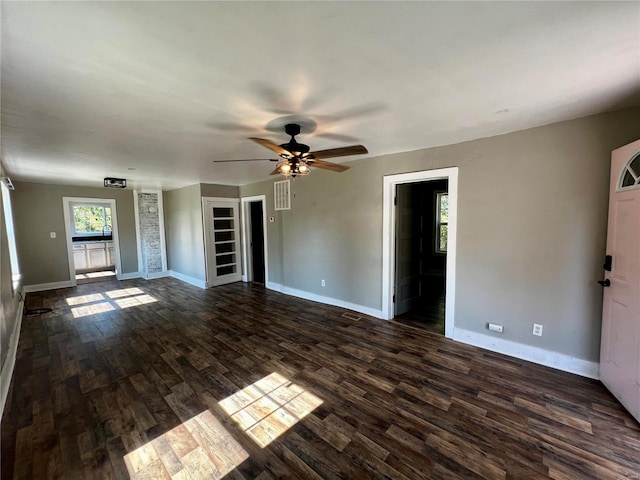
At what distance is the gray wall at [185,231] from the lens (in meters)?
6.04

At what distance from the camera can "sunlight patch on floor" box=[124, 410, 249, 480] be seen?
156cm

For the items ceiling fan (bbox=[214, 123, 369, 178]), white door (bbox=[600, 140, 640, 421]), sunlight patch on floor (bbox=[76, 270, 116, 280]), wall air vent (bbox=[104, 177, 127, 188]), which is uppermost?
wall air vent (bbox=[104, 177, 127, 188])

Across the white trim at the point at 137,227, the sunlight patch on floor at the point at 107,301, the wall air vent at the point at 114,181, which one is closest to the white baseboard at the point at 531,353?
the sunlight patch on floor at the point at 107,301

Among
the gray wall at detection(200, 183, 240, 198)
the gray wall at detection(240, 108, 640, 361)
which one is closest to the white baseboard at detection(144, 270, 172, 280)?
the gray wall at detection(200, 183, 240, 198)

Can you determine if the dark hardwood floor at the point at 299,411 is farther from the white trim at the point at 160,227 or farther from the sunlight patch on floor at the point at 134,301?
the white trim at the point at 160,227

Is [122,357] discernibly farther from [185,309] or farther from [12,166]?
[12,166]

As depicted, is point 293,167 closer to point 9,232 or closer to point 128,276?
point 9,232

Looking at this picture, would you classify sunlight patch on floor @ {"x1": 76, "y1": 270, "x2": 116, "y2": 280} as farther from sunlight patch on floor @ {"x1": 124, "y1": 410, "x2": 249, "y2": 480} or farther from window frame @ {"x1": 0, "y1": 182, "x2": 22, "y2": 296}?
sunlight patch on floor @ {"x1": 124, "y1": 410, "x2": 249, "y2": 480}

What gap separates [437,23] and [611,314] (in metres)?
2.73

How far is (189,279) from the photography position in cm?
655

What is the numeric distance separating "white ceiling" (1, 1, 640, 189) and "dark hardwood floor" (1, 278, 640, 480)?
95.4 inches

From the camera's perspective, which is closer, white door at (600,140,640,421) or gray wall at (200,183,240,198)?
white door at (600,140,640,421)

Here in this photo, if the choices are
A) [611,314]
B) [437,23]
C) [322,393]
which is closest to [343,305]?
[322,393]

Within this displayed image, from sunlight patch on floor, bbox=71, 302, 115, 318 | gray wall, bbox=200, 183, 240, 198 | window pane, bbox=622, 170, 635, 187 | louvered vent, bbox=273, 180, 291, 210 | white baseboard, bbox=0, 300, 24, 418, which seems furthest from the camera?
gray wall, bbox=200, 183, 240, 198
